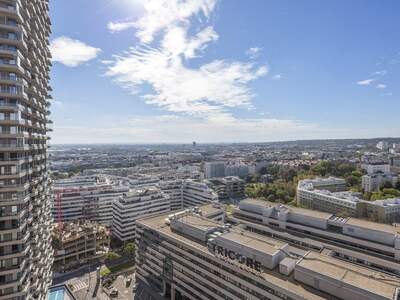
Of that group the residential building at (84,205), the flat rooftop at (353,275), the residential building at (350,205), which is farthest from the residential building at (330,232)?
the residential building at (84,205)

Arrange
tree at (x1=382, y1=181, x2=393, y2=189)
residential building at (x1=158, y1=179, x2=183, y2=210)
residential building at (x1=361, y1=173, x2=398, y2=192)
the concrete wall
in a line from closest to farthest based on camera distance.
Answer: the concrete wall → residential building at (x1=158, y1=179, x2=183, y2=210) → tree at (x1=382, y1=181, x2=393, y2=189) → residential building at (x1=361, y1=173, x2=398, y2=192)

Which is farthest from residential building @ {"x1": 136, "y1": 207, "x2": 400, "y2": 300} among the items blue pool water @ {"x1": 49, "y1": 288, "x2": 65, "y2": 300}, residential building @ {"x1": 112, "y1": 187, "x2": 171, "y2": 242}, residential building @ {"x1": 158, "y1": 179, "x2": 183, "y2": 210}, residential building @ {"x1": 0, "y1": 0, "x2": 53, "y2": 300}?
residential building @ {"x1": 158, "y1": 179, "x2": 183, "y2": 210}

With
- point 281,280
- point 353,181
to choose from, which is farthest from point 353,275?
point 353,181

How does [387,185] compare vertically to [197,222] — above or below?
below

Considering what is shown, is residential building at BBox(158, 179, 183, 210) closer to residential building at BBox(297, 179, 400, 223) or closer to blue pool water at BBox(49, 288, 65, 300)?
residential building at BBox(297, 179, 400, 223)

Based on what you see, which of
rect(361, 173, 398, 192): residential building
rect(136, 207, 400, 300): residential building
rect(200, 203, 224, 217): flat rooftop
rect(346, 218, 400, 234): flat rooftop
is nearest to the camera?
rect(136, 207, 400, 300): residential building

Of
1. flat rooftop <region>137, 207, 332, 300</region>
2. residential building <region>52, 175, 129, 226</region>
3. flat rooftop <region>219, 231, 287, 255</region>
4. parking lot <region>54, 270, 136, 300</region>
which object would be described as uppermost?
flat rooftop <region>219, 231, 287, 255</region>

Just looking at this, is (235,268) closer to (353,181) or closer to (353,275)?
(353,275)
